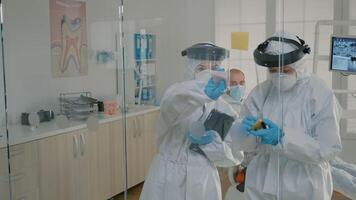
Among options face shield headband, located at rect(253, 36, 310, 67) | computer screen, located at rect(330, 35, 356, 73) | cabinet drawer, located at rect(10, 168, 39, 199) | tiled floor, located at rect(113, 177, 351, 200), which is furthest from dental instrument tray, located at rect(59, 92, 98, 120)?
computer screen, located at rect(330, 35, 356, 73)

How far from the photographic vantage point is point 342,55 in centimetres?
160

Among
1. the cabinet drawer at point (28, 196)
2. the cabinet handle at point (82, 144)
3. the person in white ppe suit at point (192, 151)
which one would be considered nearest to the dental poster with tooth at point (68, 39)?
the cabinet handle at point (82, 144)

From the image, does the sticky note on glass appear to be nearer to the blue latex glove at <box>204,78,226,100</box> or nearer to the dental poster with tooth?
the blue latex glove at <box>204,78,226,100</box>

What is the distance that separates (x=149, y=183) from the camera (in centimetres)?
172

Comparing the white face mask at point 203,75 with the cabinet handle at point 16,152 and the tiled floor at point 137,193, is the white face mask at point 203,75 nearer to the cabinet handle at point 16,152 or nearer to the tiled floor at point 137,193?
the tiled floor at point 137,193

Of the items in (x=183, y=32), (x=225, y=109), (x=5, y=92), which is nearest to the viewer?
(x=225, y=109)

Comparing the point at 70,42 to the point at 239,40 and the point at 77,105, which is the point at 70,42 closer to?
the point at 77,105

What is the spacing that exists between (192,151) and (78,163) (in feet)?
3.83

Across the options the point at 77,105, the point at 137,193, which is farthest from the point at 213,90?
the point at 77,105

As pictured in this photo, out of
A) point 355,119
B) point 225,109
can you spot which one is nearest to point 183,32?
point 225,109

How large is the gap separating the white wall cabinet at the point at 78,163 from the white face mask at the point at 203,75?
613 mm

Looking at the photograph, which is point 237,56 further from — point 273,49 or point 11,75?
point 11,75

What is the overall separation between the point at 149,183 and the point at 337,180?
0.75m

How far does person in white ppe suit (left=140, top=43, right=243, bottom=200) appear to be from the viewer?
1614 millimetres
